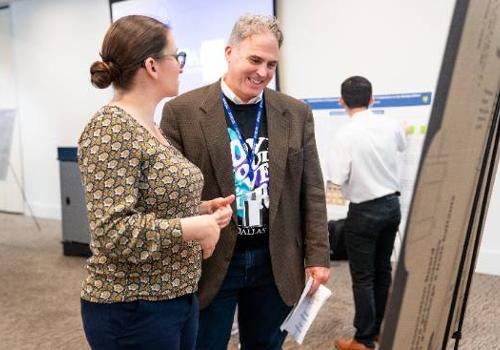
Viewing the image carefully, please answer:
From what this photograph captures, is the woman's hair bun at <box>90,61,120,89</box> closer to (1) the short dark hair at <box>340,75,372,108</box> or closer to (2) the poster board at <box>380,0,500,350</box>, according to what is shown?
(2) the poster board at <box>380,0,500,350</box>

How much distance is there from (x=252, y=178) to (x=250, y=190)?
0.12 ft

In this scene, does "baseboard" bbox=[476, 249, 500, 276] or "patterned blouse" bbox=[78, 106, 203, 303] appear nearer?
"patterned blouse" bbox=[78, 106, 203, 303]

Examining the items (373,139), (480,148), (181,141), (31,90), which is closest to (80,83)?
(31,90)

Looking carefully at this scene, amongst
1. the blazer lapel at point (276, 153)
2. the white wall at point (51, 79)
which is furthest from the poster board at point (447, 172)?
the white wall at point (51, 79)

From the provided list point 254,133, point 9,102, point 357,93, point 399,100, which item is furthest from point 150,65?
point 9,102

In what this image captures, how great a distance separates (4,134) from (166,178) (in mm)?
5648

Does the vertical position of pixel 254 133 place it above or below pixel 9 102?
above

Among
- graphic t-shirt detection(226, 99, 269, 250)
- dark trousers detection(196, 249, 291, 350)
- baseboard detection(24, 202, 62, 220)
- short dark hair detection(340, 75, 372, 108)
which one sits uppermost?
short dark hair detection(340, 75, 372, 108)

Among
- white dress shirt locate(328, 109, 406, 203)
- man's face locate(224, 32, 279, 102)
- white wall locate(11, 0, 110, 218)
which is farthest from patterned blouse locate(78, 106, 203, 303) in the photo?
white wall locate(11, 0, 110, 218)

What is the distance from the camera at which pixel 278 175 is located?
4.72ft

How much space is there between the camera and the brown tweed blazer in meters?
1.42

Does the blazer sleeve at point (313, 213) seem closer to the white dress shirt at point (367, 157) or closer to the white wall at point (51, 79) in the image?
the white dress shirt at point (367, 157)

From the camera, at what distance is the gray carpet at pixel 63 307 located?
107 inches

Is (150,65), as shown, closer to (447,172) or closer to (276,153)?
(276,153)
